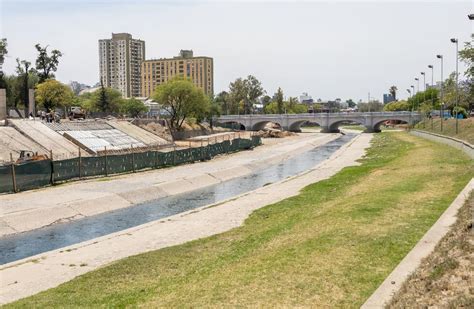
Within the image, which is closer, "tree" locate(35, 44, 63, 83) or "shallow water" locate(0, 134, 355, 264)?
"shallow water" locate(0, 134, 355, 264)

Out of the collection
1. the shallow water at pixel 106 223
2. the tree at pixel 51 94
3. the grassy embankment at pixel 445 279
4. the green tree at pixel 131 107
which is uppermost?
the tree at pixel 51 94

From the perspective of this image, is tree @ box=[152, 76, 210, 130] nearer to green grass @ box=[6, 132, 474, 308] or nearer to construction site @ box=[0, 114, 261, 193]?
construction site @ box=[0, 114, 261, 193]

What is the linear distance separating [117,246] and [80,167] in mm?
25611

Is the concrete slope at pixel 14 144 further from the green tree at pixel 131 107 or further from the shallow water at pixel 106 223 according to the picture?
the green tree at pixel 131 107

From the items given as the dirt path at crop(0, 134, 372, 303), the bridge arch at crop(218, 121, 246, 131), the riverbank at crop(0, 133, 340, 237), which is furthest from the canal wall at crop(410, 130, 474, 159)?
the bridge arch at crop(218, 121, 246, 131)

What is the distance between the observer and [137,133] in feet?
311

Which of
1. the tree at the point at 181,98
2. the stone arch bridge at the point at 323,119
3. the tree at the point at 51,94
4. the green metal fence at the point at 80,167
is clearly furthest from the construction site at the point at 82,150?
the stone arch bridge at the point at 323,119

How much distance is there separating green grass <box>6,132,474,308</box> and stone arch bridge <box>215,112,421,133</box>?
12750 cm

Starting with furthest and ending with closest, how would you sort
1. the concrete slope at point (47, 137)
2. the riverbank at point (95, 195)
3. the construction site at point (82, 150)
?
the concrete slope at point (47, 137) → the construction site at point (82, 150) → the riverbank at point (95, 195)

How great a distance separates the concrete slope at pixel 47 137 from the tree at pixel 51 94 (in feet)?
119

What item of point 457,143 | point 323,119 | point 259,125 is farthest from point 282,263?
point 259,125

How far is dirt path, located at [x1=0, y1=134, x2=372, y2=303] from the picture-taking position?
1939cm

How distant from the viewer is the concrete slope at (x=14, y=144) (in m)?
59.9

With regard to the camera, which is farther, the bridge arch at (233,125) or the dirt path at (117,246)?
the bridge arch at (233,125)
